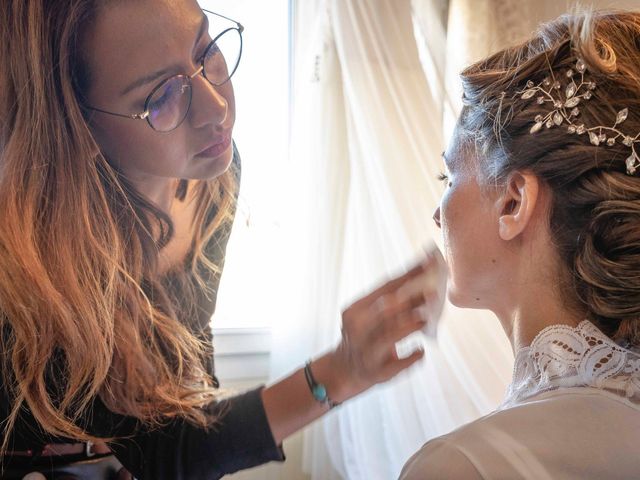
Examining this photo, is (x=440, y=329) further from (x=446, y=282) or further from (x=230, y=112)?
(x=230, y=112)

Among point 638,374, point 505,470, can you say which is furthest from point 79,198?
point 638,374

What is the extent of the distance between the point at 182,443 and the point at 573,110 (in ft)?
2.27

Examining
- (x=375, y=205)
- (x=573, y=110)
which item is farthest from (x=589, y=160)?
(x=375, y=205)

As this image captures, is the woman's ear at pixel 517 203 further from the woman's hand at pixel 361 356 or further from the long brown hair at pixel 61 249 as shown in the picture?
the long brown hair at pixel 61 249

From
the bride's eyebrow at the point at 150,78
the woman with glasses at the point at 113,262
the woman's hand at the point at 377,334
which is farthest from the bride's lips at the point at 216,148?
the woman's hand at the point at 377,334

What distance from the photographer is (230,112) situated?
0.90 metres

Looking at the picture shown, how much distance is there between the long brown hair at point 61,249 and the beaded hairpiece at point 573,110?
584mm

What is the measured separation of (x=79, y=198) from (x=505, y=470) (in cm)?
63

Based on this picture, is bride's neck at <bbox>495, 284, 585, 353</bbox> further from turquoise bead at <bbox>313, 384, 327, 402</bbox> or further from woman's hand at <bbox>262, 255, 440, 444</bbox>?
turquoise bead at <bbox>313, 384, 327, 402</bbox>

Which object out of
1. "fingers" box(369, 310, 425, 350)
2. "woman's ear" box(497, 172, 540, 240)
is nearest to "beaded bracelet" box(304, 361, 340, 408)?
"fingers" box(369, 310, 425, 350)

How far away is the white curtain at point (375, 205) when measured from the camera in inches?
50.7

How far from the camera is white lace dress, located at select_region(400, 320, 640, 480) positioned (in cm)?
54

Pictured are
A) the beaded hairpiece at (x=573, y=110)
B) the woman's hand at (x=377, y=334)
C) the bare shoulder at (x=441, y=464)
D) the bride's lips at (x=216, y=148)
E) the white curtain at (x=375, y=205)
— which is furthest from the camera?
the white curtain at (x=375, y=205)

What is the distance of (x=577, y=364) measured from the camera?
2.09ft
